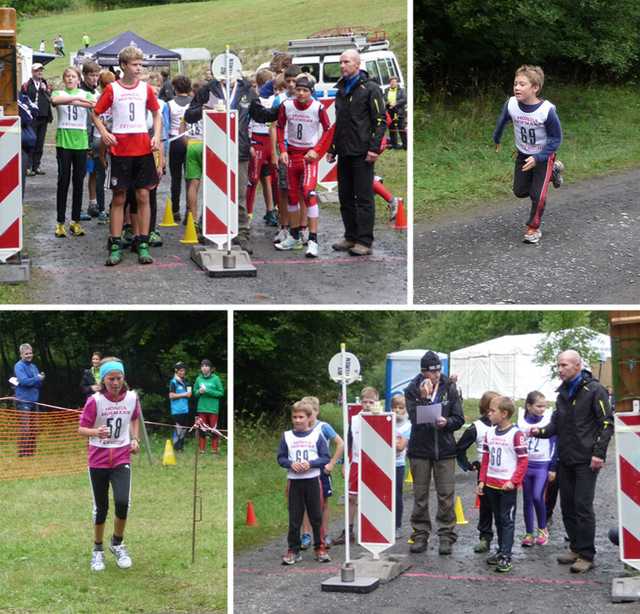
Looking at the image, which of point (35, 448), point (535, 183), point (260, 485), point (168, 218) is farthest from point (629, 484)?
point (35, 448)

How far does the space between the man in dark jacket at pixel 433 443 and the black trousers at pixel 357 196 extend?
278 centimetres

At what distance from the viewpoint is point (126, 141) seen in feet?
36.3

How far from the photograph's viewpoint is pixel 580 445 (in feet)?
29.1

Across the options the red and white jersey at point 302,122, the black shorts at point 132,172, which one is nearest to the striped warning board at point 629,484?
the red and white jersey at point 302,122

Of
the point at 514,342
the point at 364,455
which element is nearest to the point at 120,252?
the point at 364,455

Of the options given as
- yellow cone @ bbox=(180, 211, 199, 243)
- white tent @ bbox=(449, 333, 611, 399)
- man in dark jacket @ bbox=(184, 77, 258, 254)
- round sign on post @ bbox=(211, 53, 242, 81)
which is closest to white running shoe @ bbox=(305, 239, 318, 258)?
man in dark jacket @ bbox=(184, 77, 258, 254)

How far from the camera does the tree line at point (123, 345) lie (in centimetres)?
1848

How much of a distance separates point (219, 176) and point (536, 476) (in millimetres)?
4423

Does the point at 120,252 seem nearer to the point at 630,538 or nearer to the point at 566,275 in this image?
the point at 566,275

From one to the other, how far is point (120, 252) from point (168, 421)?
809cm

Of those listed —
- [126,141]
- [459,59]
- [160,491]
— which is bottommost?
[160,491]

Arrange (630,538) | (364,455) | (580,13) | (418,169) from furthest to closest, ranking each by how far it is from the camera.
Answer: (580,13), (418,169), (364,455), (630,538)

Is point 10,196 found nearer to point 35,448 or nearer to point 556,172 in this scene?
point 35,448

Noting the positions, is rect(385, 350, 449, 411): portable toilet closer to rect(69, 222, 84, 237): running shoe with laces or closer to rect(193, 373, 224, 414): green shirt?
rect(193, 373, 224, 414): green shirt
